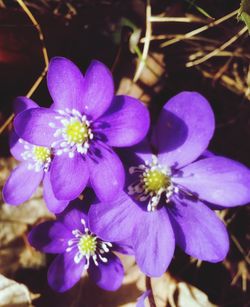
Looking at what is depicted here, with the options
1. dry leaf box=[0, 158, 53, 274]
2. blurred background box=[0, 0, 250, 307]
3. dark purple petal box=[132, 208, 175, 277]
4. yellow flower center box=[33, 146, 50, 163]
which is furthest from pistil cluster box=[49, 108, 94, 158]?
dry leaf box=[0, 158, 53, 274]

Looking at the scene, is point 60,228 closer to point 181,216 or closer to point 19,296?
point 19,296

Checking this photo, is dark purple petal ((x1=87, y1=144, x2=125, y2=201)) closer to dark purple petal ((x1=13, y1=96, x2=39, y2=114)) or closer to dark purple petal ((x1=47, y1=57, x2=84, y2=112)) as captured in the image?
dark purple petal ((x1=47, y1=57, x2=84, y2=112))

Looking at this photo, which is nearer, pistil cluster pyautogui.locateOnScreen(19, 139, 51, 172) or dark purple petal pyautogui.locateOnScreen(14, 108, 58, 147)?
dark purple petal pyautogui.locateOnScreen(14, 108, 58, 147)

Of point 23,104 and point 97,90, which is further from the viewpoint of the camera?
point 23,104

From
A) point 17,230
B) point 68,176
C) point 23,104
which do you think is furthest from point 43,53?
point 17,230

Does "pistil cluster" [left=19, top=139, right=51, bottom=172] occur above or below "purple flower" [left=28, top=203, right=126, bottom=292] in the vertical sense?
above

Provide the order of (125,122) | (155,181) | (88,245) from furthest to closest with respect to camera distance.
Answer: (88,245)
(155,181)
(125,122)

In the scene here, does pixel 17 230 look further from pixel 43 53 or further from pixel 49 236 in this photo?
pixel 43 53
